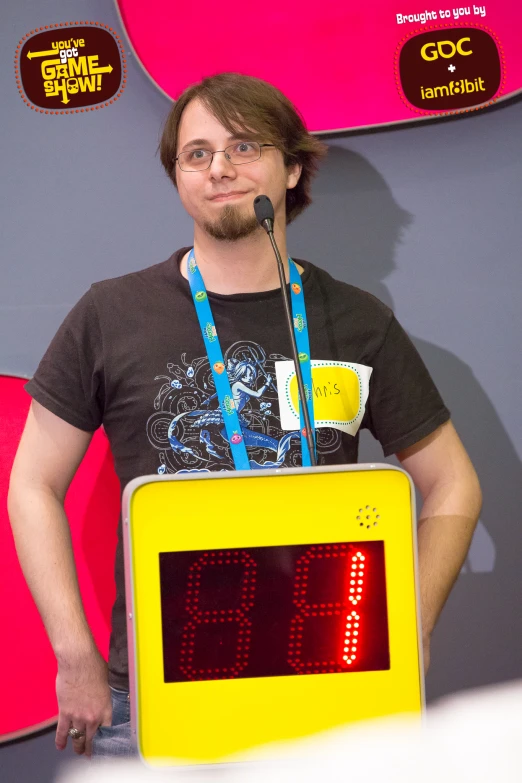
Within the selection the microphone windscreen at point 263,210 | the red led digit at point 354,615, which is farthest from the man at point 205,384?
the red led digit at point 354,615

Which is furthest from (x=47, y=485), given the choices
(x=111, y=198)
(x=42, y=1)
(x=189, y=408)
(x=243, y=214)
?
(x=42, y=1)

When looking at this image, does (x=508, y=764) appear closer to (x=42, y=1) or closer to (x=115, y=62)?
(x=115, y=62)

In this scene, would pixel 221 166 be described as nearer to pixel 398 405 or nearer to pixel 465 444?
pixel 398 405

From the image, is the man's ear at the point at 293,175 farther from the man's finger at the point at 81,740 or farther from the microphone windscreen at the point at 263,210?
the man's finger at the point at 81,740

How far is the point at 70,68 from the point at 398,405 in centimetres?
112

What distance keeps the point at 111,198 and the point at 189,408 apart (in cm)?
72

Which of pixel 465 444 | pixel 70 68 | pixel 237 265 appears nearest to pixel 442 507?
pixel 465 444

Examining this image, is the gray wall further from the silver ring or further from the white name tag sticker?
the silver ring

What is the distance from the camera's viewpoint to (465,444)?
202cm

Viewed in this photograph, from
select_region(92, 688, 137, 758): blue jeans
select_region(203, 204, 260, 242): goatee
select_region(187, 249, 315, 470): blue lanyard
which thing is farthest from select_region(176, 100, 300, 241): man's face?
select_region(92, 688, 137, 758): blue jeans

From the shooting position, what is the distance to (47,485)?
1619 millimetres

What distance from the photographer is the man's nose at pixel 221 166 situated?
5.41 ft

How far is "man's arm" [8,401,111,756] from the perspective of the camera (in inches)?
57.8

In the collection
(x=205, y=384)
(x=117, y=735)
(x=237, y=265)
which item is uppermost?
(x=237, y=265)
